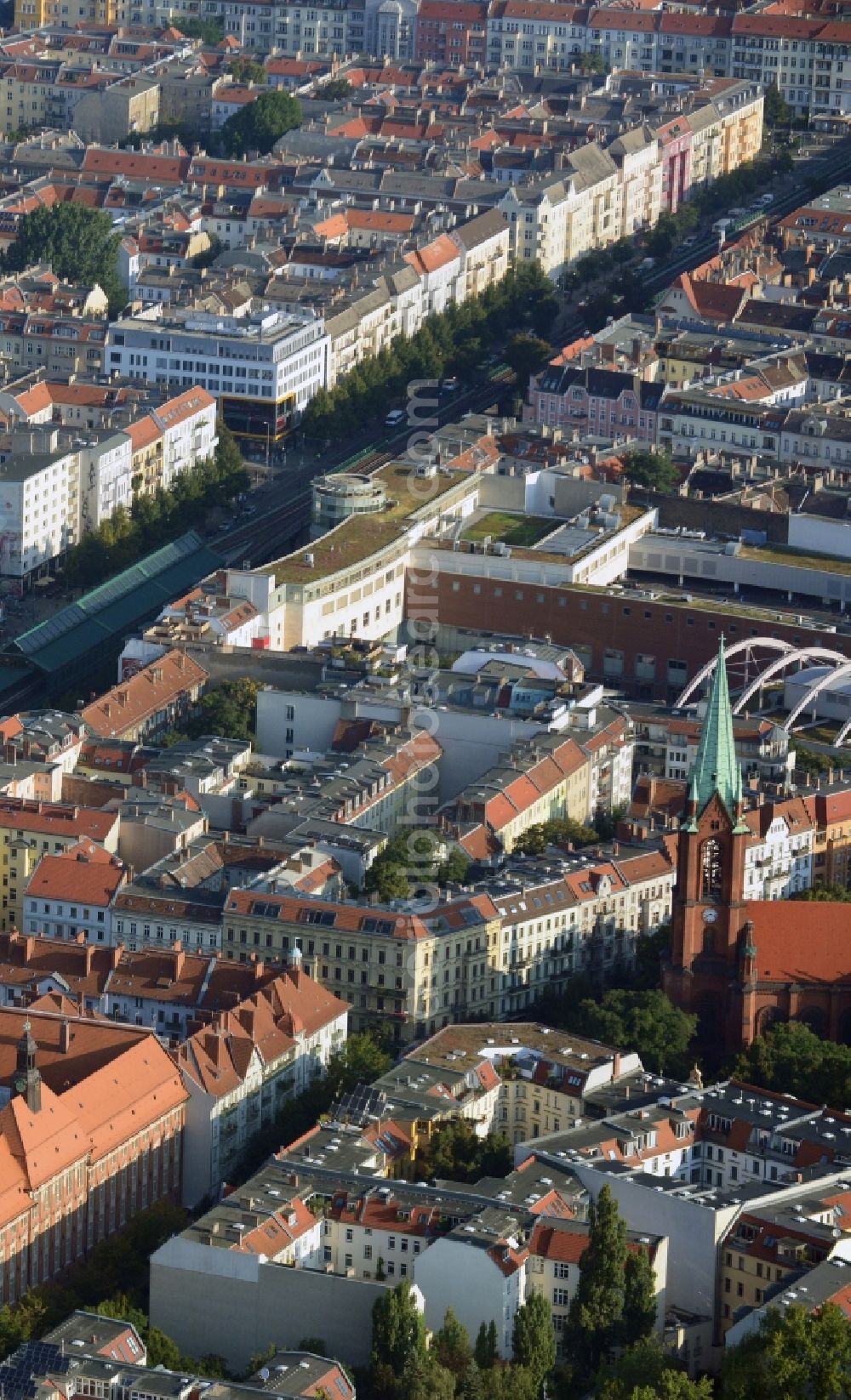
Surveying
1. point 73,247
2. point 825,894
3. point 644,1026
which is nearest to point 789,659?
point 825,894

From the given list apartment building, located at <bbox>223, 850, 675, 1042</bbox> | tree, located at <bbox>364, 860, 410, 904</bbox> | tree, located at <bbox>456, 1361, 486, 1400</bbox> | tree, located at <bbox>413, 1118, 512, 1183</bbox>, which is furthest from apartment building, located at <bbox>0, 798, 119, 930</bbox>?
tree, located at <bbox>456, 1361, 486, 1400</bbox>

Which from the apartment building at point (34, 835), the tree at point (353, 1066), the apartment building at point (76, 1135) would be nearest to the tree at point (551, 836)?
the apartment building at point (34, 835)

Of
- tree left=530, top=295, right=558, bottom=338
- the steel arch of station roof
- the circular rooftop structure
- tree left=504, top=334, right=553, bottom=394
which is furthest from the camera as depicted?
tree left=530, top=295, right=558, bottom=338

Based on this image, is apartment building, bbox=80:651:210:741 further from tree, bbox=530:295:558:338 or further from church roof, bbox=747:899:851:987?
tree, bbox=530:295:558:338

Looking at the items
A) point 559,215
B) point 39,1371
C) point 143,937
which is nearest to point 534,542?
point 143,937

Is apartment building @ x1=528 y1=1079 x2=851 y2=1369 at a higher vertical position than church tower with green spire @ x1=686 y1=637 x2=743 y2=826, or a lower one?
lower

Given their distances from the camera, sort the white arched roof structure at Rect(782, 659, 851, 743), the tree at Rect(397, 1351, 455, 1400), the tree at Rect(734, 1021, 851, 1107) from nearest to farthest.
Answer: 1. the tree at Rect(397, 1351, 455, 1400)
2. the tree at Rect(734, 1021, 851, 1107)
3. the white arched roof structure at Rect(782, 659, 851, 743)

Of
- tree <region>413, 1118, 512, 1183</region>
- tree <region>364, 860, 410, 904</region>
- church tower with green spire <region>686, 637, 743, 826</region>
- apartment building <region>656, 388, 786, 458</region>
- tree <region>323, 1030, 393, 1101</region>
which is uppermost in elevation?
church tower with green spire <region>686, 637, 743, 826</region>
